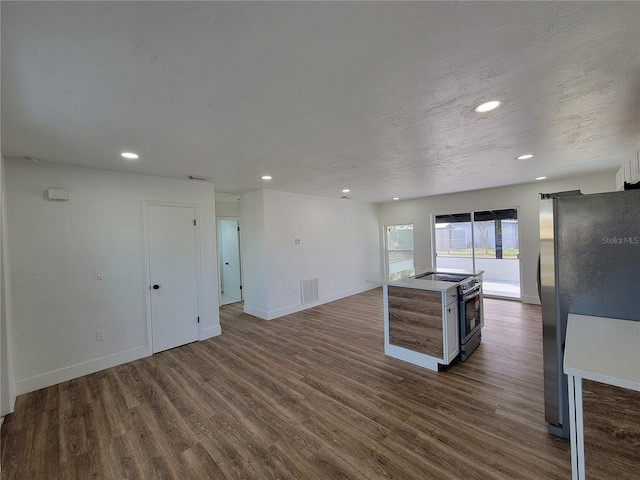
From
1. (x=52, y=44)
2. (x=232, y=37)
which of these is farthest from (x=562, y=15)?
(x=52, y=44)

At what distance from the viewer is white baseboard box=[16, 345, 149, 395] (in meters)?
2.82

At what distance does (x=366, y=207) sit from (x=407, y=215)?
1184 mm

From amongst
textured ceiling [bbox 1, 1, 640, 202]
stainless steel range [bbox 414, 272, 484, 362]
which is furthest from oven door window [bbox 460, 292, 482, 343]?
textured ceiling [bbox 1, 1, 640, 202]

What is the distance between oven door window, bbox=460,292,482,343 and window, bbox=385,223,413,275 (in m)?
3.84

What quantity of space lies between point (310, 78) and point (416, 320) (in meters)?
2.74

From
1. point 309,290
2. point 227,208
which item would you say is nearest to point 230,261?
point 227,208

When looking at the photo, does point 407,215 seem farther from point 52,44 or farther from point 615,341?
point 52,44

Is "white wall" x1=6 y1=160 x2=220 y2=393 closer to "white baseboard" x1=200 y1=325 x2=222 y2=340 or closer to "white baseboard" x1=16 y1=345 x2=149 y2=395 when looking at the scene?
"white baseboard" x1=16 y1=345 x2=149 y2=395

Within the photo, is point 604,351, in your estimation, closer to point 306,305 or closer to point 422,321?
point 422,321

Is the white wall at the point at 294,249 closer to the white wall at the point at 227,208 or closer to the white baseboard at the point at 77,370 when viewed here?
the white wall at the point at 227,208

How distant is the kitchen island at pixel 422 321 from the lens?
9.35ft

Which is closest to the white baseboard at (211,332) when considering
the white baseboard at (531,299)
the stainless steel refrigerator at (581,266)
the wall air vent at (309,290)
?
the wall air vent at (309,290)

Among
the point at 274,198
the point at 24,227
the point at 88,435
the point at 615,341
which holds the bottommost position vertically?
the point at 88,435

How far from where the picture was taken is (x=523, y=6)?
3.59ft
